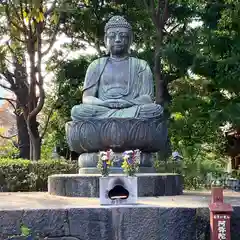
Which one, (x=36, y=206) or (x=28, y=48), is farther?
(x=28, y=48)

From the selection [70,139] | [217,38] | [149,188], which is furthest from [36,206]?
[217,38]

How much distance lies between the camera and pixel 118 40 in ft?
25.3

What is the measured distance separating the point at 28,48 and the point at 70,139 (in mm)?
6578

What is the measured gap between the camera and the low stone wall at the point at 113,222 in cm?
460

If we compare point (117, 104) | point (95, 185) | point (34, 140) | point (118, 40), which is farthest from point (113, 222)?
point (34, 140)

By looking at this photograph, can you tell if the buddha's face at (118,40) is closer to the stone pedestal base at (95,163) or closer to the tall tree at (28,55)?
the stone pedestal base at (95,163)

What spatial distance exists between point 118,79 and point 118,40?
65 centimetres

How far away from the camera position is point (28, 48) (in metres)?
13.1

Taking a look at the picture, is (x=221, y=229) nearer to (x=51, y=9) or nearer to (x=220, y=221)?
(x=220, y=221)

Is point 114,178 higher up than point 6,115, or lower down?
lower down

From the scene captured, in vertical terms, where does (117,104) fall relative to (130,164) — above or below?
above

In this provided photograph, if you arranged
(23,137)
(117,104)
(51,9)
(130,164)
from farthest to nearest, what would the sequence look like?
(23,137) < (51,9) < (117,104) < (130,164)

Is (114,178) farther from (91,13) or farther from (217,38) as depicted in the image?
(91,13)

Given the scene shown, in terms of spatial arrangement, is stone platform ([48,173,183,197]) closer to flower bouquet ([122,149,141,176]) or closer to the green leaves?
flower bouquet ([122,149,141,176])
